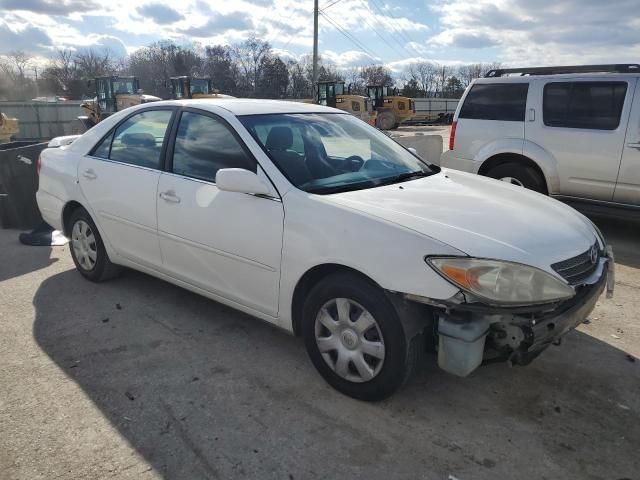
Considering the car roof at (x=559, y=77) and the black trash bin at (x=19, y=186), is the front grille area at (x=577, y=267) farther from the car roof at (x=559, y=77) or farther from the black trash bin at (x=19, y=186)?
the black trash bin at (x=19, y=186)

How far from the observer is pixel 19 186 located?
6996 mm

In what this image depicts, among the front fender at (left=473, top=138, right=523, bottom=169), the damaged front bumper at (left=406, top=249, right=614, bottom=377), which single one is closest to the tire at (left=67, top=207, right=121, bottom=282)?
the damaged front bumper at (left=406, top=249, right=614, bottom=377)

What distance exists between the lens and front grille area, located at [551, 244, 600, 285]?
2.80m

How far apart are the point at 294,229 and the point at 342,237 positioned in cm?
35

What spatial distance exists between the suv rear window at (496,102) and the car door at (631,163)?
1.30 metres

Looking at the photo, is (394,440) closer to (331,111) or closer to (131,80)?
(331,111)

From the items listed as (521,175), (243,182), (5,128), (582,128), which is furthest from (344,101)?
(243,182)

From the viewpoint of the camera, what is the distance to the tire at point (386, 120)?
34250 millimetres

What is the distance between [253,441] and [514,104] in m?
6.01

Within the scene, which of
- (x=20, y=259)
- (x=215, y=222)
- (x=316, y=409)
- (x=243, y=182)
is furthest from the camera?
(x=20, y=259)

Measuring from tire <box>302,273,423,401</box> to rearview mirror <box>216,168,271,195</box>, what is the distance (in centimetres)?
69

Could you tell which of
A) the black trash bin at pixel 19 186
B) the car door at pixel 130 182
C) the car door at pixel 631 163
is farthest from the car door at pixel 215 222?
the car door at pixel 631 163

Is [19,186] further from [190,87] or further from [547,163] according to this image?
[190,87]

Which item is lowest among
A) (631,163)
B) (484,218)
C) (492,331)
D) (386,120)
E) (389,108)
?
(386,120)
